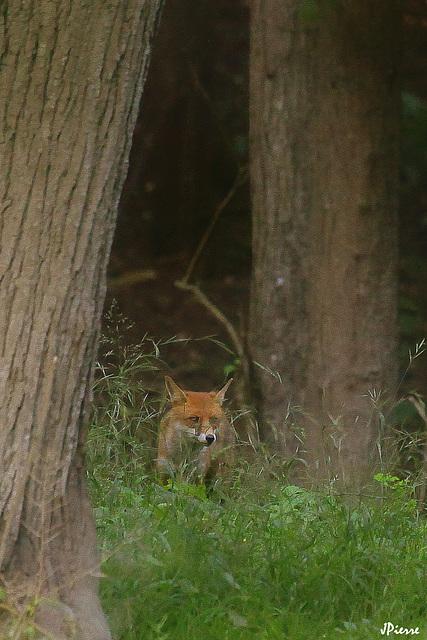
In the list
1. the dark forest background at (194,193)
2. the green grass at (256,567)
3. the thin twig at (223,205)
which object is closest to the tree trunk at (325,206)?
the green grass at (256,567)

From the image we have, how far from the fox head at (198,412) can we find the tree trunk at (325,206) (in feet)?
1.54

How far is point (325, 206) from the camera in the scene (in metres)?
7.14

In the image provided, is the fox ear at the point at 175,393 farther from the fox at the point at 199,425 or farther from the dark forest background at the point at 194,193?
the dark forest background at the point at 194,193

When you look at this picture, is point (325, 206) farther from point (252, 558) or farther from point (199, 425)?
point (252, 558)

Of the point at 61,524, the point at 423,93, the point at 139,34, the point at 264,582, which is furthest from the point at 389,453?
the point at 423,93

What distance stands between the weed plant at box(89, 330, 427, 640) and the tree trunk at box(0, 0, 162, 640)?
0.96 feet

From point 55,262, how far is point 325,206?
13.7 feet

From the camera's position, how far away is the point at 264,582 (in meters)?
3.82

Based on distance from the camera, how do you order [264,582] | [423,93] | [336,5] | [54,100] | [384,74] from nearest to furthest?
[54,100] < [264,582] < [336,5] < [384,74] < [423,93]

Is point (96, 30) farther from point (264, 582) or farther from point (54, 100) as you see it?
point (264, 582)

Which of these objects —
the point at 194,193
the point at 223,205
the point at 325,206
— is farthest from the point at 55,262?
the point at 194,193

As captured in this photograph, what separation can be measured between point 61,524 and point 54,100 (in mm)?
1550

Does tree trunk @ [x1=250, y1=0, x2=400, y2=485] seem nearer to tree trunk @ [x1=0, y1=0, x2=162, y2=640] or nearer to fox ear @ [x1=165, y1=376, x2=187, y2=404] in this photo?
fox ear @ [x1=165, y1=376, x2=187, y2=404]

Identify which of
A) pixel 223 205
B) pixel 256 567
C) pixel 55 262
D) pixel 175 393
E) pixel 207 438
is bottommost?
pixel 207 438
